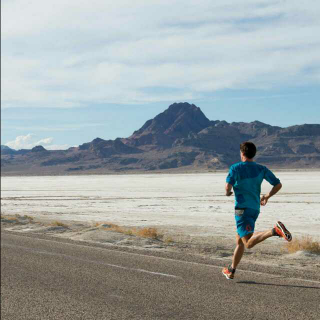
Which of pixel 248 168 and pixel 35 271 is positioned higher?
pixel 248 168

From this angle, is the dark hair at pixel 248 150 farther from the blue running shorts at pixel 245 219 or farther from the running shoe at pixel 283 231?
the running shoe at pixel 283 231

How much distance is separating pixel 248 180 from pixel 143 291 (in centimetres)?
249

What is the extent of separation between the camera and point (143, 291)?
779cm

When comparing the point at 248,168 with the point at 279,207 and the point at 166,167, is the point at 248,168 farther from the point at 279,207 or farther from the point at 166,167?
the point at 166,167

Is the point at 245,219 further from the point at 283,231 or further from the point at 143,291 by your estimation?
the point at 143,291

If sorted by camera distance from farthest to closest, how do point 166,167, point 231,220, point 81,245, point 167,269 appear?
point 166,167 < point 231,220 < point 81,245 < point 167,269

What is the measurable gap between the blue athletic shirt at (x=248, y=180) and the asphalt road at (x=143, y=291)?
4.64ft

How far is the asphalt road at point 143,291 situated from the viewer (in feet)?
21.6

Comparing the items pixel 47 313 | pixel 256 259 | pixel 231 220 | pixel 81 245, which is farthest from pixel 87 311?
pixel 231 220

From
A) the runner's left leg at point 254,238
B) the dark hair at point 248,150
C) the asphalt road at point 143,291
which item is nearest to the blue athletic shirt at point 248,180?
the dark hair at point 248,150

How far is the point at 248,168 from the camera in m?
7.04

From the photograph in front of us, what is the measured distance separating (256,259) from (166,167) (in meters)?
188

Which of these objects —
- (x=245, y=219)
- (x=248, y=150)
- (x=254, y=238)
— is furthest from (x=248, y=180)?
(x=254, y=238)

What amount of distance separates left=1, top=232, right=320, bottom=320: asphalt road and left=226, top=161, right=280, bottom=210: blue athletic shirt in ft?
4.64
